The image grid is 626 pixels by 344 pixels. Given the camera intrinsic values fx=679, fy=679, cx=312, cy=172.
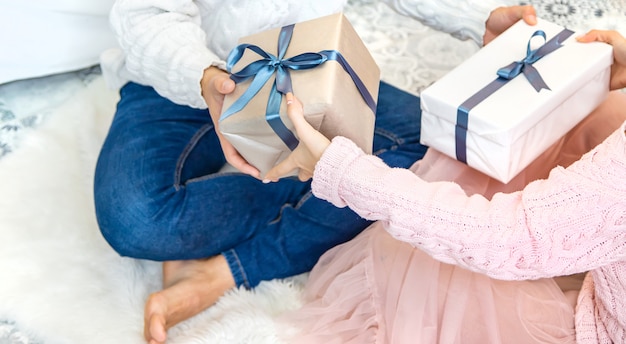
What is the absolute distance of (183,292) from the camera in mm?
937

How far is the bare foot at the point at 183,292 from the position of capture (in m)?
0.90

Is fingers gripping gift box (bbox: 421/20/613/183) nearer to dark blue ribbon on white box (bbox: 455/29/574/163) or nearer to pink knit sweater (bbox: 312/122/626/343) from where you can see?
dark blue ribbon on white box (bbox: 455/29/574/163)

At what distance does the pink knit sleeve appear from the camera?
2.15 ft

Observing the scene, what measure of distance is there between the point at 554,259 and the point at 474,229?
0.08 meters

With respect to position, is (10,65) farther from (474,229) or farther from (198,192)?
(474,229)

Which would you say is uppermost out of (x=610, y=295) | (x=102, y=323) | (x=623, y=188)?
(x=623, y=188)

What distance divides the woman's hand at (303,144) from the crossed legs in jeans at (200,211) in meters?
0.21

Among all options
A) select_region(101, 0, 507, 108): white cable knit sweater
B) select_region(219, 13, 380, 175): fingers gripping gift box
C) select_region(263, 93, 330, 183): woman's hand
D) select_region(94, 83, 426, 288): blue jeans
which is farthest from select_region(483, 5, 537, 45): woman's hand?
select_region(263, 93, 330, 183): woman's hand

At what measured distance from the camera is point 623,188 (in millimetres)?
641

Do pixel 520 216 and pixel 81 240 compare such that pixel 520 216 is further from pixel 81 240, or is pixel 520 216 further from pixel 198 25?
pixel 81 240

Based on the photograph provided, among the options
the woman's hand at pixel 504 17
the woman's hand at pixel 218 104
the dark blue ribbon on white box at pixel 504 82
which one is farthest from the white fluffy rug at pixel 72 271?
the woman's hand at pixel 504 17

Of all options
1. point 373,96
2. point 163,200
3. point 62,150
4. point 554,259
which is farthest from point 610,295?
point 62,150

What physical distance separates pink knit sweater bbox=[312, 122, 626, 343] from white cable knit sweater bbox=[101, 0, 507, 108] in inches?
10.5

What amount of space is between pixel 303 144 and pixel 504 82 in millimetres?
288
